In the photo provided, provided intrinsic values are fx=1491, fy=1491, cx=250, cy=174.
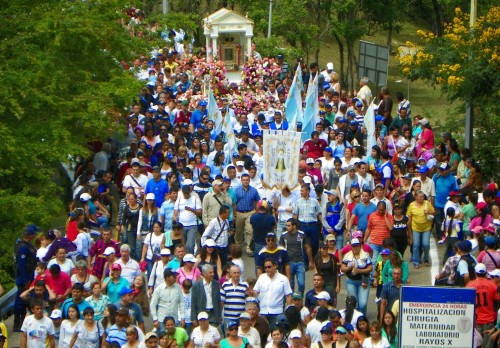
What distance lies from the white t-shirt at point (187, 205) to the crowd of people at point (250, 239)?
0.08ft

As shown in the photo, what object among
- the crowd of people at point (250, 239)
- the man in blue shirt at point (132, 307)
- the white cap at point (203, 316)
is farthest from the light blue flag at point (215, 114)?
the white cap at point (203, 316)

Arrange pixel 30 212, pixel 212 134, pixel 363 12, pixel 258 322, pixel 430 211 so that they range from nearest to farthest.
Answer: pixel 258 322 → pixel 430 211 → pixel 30 212 → pixel 212 134 → pixel 363 12

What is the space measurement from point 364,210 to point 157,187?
390 cm

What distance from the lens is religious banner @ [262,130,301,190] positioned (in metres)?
25.8

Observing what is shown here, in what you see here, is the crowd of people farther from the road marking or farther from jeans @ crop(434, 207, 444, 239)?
the road marking

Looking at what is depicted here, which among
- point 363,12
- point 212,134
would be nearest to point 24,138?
point 212,134

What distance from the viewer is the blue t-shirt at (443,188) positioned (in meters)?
26.2

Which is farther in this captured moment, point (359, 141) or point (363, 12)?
point (363, 12)

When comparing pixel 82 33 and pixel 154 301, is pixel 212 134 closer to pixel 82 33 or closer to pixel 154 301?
pixel 82 33

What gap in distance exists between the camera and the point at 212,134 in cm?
3181

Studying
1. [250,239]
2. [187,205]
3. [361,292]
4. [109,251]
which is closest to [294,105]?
[250,239]

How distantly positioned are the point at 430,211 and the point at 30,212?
23.7 feet

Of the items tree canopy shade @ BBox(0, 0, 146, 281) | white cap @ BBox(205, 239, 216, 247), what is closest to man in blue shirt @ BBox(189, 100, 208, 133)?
tree canopy shade @ BBox(0, 0, 146, 281)

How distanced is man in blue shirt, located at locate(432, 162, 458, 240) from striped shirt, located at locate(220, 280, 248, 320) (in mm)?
6666
